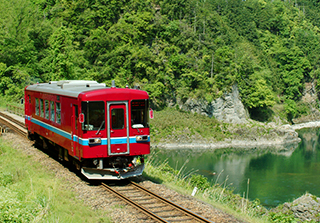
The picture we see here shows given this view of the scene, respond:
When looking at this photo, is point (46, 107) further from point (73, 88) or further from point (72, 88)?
point (73, 88)

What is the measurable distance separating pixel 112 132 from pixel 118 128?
301 mm

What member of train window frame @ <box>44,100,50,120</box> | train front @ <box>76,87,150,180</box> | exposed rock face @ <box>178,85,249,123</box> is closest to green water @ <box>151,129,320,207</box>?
exposed rock face @ <box>178,85,249,123</box>

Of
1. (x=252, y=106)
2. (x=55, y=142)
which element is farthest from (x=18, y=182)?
(x=252, y=106)

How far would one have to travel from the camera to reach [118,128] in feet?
46.7

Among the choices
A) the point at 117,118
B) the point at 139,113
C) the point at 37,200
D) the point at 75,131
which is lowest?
the point at 37,200

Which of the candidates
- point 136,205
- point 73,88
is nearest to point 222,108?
point 73,88

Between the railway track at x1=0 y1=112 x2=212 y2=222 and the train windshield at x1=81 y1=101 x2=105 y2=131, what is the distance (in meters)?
2.35

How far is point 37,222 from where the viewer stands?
922 centimetres

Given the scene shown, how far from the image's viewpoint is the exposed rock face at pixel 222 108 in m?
68.5

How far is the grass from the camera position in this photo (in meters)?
9.40

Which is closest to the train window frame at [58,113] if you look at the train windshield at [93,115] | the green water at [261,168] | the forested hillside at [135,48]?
the train windshield at [93,115]

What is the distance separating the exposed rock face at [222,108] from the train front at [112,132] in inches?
2137

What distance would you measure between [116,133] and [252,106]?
211 feet

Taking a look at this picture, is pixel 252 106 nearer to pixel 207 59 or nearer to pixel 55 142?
pixel 207 59
